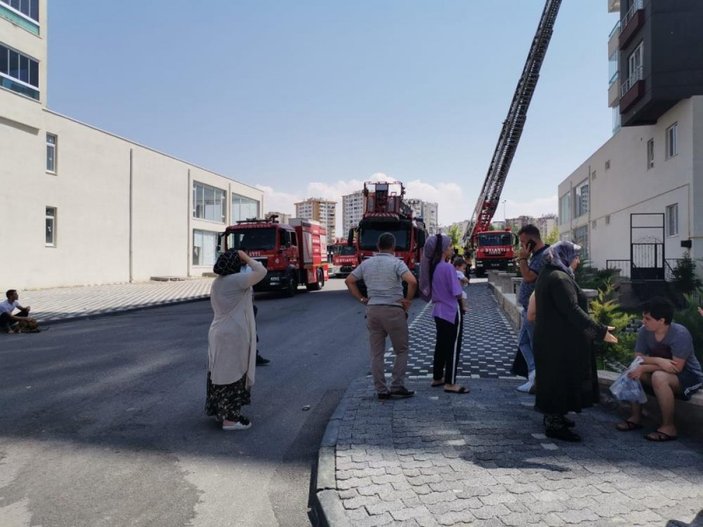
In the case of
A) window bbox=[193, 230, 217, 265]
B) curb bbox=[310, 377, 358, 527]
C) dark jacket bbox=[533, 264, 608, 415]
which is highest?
window bbox=[193, 230, 217, 265]

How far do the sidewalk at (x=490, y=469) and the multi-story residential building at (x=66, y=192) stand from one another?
22896 mm

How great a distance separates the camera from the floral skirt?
5371 millimetres

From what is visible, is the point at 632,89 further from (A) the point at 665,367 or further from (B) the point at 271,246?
(A) the point at 665,367

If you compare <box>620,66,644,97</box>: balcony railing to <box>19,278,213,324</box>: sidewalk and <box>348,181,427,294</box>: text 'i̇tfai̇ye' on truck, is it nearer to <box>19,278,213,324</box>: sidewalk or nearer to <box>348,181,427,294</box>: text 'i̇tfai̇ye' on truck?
<box>348,181,427,294</box>: text 'i̇tfai̇ye' on truck

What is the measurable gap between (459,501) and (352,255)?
34.2 m

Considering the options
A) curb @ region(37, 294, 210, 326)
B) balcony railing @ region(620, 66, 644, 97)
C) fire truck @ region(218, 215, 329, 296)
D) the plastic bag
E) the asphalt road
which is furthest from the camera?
balcony railing @ region(620, 66, 644, 97)

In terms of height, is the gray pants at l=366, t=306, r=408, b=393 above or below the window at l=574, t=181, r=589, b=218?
below

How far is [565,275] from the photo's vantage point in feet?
15.4

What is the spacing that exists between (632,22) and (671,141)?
16.5 ft

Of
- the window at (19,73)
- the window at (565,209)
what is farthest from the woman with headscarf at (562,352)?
the window at (565,209)

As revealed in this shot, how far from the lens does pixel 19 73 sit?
80.7 ft

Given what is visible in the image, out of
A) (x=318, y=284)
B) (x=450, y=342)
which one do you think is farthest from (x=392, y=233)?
(x=450, y=342)

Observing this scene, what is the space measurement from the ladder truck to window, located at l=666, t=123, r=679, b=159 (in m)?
9.05

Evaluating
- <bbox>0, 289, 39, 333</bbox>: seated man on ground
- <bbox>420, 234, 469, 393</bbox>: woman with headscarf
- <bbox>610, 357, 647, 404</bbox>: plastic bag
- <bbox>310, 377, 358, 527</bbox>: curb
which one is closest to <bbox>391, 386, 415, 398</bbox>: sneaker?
<bbox>420, 234, 469, 393</bbox>: woman with headscarf
